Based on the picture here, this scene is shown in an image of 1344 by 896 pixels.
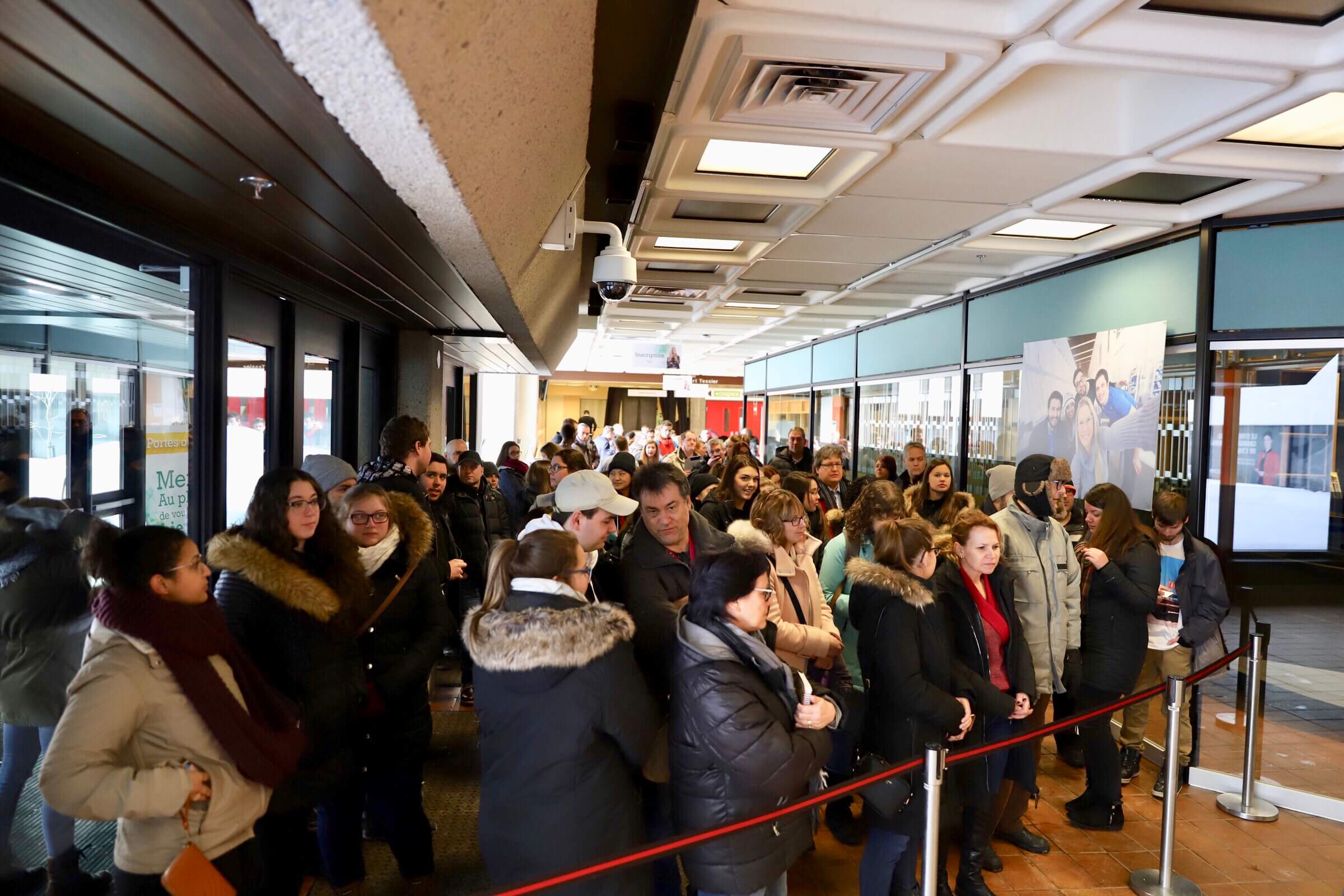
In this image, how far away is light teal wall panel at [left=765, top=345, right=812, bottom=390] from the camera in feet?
52.4

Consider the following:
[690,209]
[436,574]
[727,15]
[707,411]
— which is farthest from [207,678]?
[707,411]

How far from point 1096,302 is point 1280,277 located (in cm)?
146

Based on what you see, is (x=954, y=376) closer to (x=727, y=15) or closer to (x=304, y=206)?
(x=727, y=15)

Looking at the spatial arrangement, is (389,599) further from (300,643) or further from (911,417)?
(911,417)

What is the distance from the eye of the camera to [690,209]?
6.12 meters

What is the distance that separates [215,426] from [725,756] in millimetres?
2764

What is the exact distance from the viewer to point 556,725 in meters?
2.32

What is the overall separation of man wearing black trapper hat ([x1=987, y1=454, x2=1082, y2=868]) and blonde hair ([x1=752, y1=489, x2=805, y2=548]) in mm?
1112

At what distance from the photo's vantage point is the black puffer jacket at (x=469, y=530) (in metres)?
5.41

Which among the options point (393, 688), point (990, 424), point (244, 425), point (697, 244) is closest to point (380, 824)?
point (393, 688)

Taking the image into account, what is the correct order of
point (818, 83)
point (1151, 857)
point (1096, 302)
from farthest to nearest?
point (1096, 302)
point (1151, 857)
point (818, 83)

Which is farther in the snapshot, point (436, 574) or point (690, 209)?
point (690, 209)

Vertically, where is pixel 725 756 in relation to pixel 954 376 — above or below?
below

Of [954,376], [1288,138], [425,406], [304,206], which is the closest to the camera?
[304,206]
